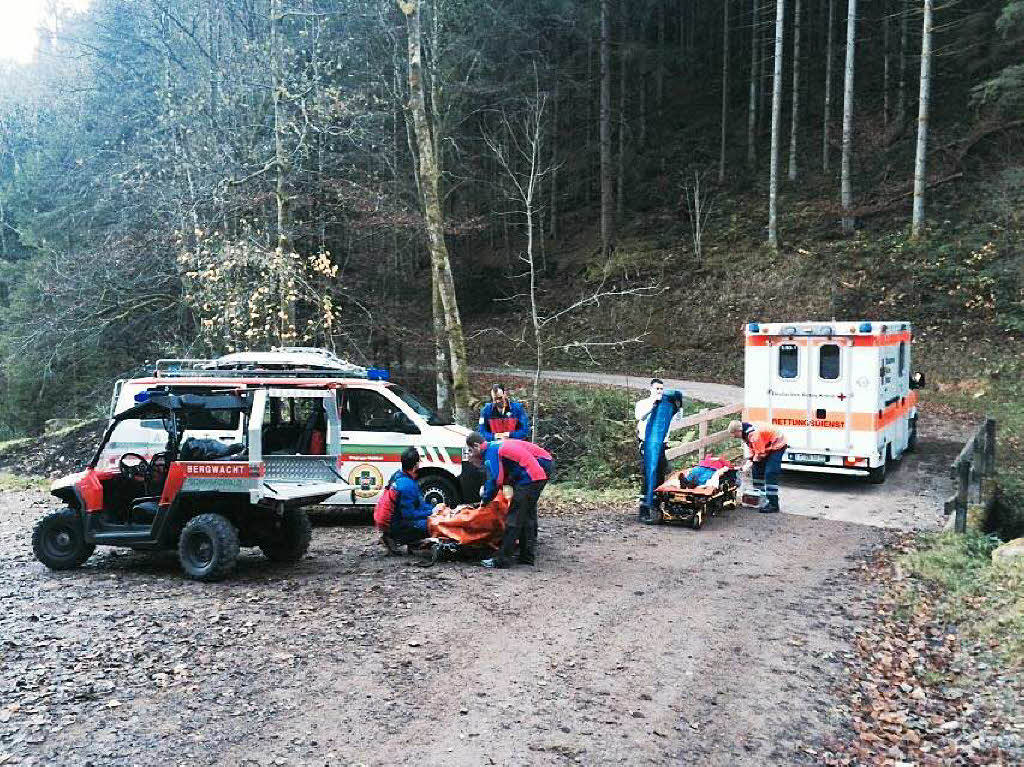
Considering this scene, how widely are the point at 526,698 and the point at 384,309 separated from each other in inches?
552

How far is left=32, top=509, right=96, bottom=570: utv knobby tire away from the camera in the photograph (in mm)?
8773

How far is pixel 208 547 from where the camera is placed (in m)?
8.38

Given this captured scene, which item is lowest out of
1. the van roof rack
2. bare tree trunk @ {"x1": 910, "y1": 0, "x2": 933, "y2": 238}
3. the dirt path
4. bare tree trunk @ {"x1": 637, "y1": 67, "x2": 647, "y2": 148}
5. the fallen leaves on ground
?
the fallen leaves on ground

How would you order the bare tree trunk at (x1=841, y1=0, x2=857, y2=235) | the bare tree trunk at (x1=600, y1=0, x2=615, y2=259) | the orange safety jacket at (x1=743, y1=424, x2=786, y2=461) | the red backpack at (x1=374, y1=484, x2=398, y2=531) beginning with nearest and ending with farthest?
1. the red backpack at (x1=374, y1=484, x2=398, y2=531)
2. the orange safety jacket at (x1=743, y1=424, x2=786, y2=461)
3. the bare tree trunk at (x1=841, y1=0, x2=857, y2=235)
4. the bare tree trunk at (x1=600, y1=0, x2=615, y2=259)

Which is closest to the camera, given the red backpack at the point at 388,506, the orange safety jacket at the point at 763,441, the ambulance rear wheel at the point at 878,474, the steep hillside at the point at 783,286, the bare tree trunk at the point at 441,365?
the red backpack at the point at 388,506

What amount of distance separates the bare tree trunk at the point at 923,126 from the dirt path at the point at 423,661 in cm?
2242

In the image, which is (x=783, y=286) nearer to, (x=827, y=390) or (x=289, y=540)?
(x=827, y=390)

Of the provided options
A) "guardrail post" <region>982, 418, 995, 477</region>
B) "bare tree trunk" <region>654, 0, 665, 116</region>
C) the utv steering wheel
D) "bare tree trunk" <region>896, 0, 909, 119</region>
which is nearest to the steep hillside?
"bare tree trunk" <region>896, 0, 909, 119</region>

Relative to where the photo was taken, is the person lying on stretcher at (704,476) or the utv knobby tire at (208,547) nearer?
the utv knobby tire at (208,547)

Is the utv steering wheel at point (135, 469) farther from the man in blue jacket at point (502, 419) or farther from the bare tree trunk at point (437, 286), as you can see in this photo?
the bare tree trunk at point (437, 286)

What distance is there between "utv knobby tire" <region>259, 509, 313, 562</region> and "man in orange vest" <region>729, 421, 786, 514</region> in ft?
21.3

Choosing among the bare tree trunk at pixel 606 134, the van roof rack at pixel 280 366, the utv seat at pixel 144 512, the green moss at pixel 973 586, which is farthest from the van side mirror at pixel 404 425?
the bare tree trunk at pixel 606 134

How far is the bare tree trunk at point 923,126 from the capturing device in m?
26.5

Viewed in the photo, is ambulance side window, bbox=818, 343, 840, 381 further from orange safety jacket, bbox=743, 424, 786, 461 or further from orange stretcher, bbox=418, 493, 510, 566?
orange stretcher, bbox=418, 493, 510, 566
